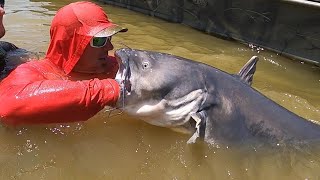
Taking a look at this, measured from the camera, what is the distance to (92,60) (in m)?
3.68

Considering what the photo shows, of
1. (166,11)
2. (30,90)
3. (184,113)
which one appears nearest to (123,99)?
(184,113)

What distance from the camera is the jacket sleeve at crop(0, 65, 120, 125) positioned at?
2991 mm

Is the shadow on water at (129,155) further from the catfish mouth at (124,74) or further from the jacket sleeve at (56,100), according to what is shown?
the catfish mouth at (124,74)

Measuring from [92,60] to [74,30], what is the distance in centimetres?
30

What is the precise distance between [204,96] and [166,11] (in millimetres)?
5777

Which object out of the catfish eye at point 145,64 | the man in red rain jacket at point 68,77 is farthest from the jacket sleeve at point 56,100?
the catfish eye at point 145,64

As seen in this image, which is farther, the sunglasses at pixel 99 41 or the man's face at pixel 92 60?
the man's face at pixel 92 60

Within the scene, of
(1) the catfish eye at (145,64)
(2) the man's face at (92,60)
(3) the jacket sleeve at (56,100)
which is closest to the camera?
(3) the jacket sleeve at (56,100)

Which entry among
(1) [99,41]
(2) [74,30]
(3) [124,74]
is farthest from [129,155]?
(2) [74,30]

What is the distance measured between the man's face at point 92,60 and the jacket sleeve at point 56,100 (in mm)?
558

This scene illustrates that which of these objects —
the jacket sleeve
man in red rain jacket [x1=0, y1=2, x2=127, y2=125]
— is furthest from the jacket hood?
the jacket sleeve

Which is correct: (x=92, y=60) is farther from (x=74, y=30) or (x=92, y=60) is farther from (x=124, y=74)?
(x=124, y=74)

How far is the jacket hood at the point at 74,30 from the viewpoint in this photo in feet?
11.5

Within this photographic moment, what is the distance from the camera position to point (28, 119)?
10.2 feet
